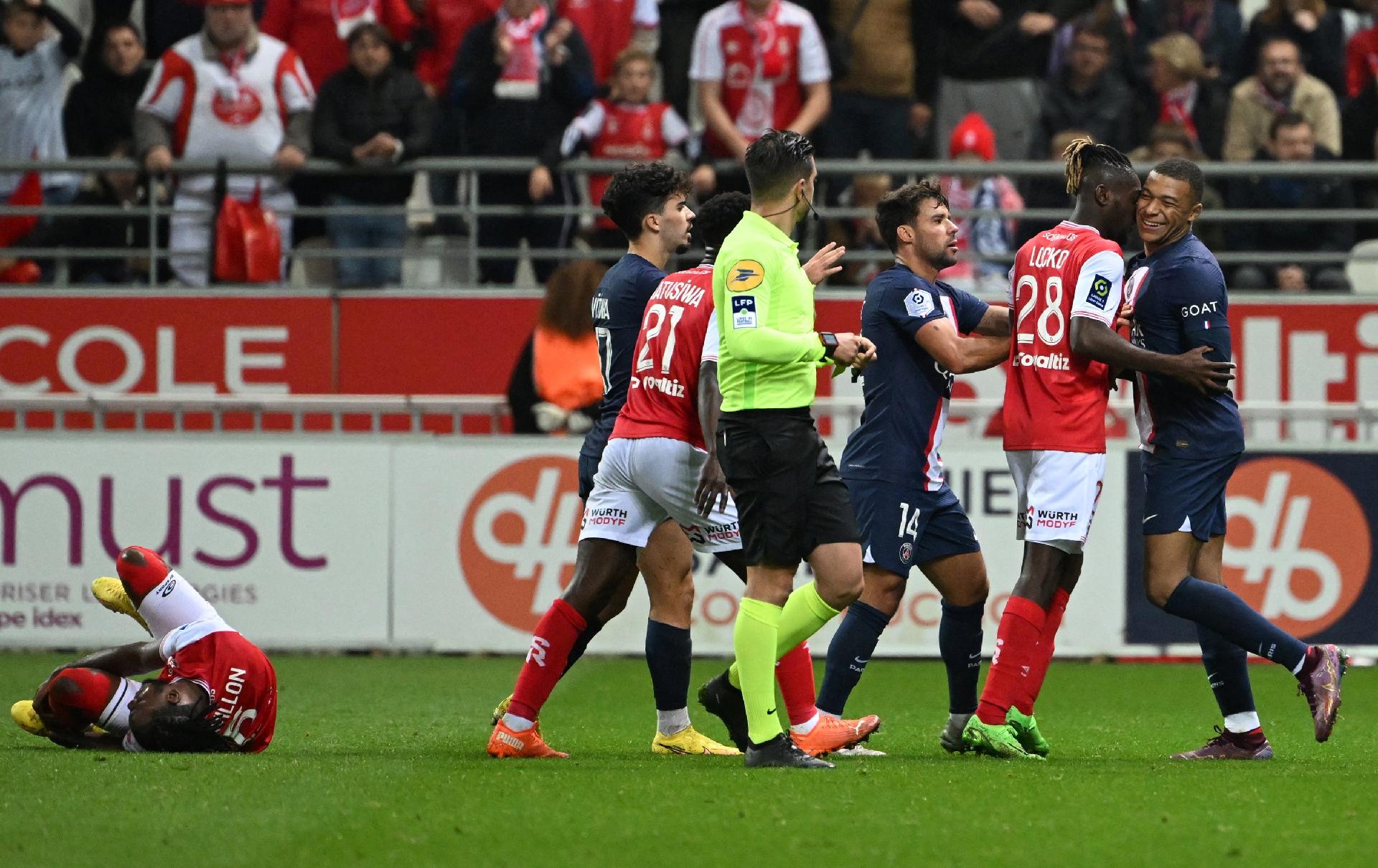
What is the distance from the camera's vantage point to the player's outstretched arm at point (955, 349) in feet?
24.4

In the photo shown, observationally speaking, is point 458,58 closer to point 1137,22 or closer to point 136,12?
point 136,12

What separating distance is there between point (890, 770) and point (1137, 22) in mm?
9903

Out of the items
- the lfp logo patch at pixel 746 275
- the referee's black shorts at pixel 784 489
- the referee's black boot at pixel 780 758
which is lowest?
the referee's black boot at pixel 780 758

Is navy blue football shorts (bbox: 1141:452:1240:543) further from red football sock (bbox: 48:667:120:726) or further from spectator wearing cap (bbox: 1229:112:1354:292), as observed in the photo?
spectator wearing cap (bbox: 1229:112:1354:292)

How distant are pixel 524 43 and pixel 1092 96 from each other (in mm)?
4236

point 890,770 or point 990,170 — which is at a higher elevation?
point 990,170

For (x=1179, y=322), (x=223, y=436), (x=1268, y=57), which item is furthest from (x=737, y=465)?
(x=1268, y=57)

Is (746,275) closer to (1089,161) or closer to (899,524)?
(899,524)

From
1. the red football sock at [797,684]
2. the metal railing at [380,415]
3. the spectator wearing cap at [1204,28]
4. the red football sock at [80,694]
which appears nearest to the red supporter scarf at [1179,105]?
the spectator wearing cap at [1204,28]

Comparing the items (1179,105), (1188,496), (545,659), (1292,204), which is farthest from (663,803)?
(1179,105)

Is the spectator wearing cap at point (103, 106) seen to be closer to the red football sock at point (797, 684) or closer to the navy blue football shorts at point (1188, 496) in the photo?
the red football sock at point (797, 684)

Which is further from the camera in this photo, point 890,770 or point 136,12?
point 136,12

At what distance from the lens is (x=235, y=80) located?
14.2 meters

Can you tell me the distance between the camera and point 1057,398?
7.46 meters
